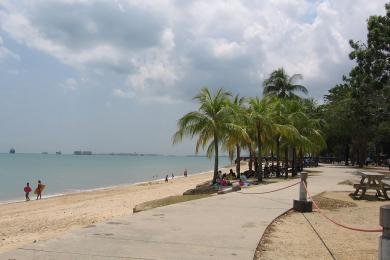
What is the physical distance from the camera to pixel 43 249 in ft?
21.3

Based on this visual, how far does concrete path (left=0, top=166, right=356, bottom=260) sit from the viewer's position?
646 cm

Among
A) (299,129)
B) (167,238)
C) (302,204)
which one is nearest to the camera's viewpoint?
(167,238)

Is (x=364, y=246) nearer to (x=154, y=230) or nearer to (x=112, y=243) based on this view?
(x=154, y=230)

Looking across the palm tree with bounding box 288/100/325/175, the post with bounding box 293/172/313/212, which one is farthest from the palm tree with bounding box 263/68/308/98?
the post with bounding box 293/172/313/212

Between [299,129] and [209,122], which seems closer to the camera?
[209,122]

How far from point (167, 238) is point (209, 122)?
18635 millimetres

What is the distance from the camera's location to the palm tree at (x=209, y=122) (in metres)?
26.3

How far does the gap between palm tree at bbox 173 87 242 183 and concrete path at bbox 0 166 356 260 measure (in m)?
14.6

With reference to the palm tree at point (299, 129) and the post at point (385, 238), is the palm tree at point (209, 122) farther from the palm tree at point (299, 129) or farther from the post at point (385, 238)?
the post at point (385, 238)

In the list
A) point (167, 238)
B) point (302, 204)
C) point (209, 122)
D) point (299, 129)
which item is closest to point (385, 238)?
point (167, 238)

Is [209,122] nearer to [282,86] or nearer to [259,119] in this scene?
[259,119]

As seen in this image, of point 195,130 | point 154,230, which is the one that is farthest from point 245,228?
point 195,130

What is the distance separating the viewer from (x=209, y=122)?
1031 inches

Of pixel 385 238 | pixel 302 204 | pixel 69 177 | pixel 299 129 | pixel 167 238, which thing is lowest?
pixel 69 177
